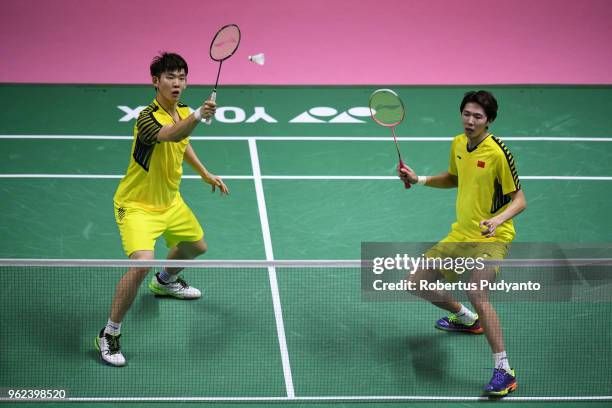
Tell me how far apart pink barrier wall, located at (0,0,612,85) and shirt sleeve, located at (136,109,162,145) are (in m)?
5.29

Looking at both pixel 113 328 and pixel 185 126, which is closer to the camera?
pixel 185 126

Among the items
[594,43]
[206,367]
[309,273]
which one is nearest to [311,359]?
[206,367]

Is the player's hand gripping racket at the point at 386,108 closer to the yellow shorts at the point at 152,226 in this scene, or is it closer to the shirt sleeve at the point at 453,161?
the shirt sleeve at the point at 453,161

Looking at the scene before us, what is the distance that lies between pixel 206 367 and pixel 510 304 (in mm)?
2339

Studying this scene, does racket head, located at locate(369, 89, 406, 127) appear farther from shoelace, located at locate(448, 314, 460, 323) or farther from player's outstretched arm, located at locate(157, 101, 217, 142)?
shoelace, located at locate(448, 314, 460, 323)

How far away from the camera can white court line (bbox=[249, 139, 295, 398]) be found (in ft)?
21.4

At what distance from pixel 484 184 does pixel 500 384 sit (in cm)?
137

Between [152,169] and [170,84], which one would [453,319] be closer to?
[152,169]

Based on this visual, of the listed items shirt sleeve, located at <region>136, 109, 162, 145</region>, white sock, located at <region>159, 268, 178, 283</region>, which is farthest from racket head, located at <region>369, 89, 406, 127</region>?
white sock, located at <region>159, 268, 178, 283</region>

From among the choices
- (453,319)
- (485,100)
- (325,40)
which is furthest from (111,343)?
(325,40)

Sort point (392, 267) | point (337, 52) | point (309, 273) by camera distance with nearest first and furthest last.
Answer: point (392, 267), point (309, 273), point (337, 52)

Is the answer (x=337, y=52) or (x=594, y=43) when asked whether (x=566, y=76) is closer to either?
(x=594, y=43)

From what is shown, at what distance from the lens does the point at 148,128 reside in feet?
21.4

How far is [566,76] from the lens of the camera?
12.1 metres
